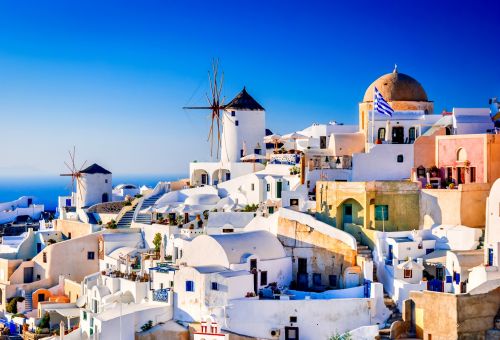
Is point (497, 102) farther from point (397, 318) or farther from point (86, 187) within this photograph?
point (86, 187)

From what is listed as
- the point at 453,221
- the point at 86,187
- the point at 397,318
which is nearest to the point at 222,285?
the point at 397,318

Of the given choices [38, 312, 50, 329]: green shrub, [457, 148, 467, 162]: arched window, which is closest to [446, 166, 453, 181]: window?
[457, 148, 467, 162]: arched window

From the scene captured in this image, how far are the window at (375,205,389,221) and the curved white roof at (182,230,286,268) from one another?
4.04 metres

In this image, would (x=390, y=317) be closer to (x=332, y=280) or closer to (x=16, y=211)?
(x=332, y=280)

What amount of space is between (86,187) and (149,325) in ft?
70.4

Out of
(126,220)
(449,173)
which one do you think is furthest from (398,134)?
(126,220)

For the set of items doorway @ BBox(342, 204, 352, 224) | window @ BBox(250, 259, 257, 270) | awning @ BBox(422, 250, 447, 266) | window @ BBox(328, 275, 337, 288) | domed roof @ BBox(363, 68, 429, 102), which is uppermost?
domed roof @ BBox(363, 68, 429, 102)

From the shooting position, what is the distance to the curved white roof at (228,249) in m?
30.5

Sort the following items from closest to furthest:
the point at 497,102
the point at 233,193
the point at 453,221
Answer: the point at 453,221 < the point at 497,102 < the point at 233,193

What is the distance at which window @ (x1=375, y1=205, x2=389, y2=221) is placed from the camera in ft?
108

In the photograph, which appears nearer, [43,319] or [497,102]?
[43,319]

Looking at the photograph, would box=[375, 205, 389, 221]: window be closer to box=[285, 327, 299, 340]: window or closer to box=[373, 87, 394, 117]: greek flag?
box=[373, 87, 394, 117]: greek flag

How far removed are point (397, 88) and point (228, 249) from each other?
Answer: 13.7 m

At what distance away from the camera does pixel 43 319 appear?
3472cm
